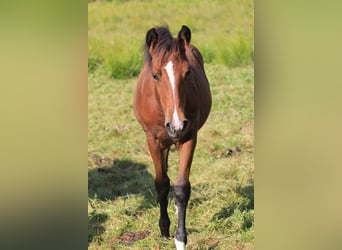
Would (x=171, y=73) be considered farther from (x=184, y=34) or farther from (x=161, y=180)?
(x=161, y=180)

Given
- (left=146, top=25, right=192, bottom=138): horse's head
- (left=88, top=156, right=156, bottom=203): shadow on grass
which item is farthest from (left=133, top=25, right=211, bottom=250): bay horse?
(left=88, top=156, right=156, bottom=203): shadow on grass

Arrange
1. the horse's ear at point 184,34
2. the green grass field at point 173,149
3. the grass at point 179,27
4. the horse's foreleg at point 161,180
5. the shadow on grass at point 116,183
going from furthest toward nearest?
the grass at point 179,27 < the shadow on grass at point 116,183 < the green grass field at point 173,149 < the horse's foreleg at point 161,180 < the horse's ear at point 184,34

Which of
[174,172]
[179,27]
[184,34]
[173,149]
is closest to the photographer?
[184,34]

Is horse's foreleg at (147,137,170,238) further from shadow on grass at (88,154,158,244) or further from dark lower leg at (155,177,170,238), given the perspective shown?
shadow on grass at (88,154,158,244)

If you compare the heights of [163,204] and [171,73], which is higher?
[171,73]

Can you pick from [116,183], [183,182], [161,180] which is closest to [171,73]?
[183,182]

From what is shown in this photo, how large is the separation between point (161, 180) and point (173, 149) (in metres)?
1.29

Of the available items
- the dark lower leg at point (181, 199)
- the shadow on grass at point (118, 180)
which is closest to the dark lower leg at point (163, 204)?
the dark lower leg at point (181, 199)

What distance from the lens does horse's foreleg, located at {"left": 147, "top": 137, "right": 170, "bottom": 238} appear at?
3393 millimetres

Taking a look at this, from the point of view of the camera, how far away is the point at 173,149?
4.78 meters

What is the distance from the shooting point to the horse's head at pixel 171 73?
2.69 m

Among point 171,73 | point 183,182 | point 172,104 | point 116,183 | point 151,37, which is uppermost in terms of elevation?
point 151,37

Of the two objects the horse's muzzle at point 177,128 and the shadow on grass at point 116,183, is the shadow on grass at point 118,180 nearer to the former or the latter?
the shadow on grass at point 116,183
